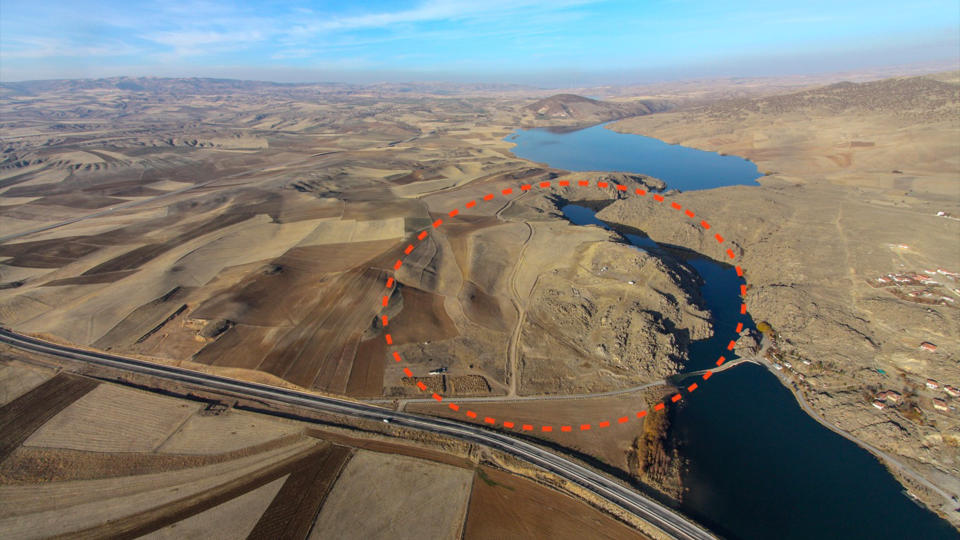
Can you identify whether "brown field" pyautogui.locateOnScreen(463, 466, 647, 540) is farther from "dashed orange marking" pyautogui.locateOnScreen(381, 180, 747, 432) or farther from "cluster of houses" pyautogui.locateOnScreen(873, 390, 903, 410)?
"cluster of houses" pyautogui.locateOnScreen(873, 390, 903, 410)

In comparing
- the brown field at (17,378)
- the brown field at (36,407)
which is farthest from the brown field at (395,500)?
the brown field at (17,378)

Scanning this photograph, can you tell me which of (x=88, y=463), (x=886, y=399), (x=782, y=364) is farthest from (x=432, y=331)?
(x=886, y=399)

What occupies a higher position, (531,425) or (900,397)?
(900,397)

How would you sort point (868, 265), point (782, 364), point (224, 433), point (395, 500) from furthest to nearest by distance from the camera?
point (868, 265)
point (782, 364)
point (224, 433)
point (395, 500)

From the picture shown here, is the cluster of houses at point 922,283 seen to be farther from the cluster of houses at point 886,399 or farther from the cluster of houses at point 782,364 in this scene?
the cluster of houses at point 782,364

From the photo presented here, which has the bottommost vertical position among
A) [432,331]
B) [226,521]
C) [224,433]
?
[226,521]

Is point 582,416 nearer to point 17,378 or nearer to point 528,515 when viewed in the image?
point 528,515

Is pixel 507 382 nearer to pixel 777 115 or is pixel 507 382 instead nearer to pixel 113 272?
pixel 113 272
